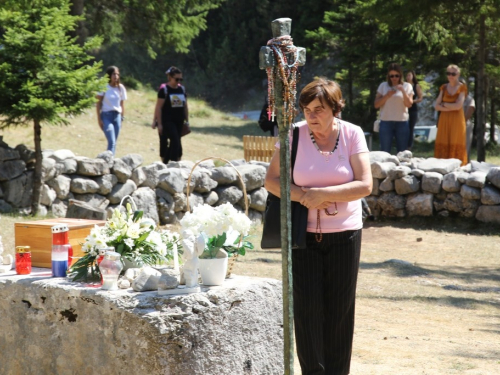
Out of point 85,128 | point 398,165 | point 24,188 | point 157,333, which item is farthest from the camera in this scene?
point 85,128

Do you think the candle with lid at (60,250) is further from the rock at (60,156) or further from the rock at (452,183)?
the rock at (452,183)

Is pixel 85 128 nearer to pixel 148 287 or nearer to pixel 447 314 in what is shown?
pixel 447 314

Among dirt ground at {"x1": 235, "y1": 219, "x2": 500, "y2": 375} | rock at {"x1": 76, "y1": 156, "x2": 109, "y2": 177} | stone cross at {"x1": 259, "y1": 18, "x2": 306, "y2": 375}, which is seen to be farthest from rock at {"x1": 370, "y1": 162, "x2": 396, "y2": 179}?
stone cross at {"x1": 259, "y1": 18, "x2": 306, "y2": 375}

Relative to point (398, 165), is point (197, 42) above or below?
above

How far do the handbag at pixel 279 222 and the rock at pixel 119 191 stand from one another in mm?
6486

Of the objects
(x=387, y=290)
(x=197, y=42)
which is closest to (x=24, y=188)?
(x=387, y=290)

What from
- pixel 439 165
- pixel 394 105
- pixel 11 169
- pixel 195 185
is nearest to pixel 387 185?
pixel 439 165

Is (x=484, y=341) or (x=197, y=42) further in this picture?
(x=197, y=42)

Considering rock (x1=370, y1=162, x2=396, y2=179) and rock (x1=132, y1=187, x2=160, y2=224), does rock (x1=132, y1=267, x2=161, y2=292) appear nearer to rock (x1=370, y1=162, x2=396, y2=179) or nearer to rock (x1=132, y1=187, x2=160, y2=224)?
rock (x1=132, y1=187, x2=160, y2=224)

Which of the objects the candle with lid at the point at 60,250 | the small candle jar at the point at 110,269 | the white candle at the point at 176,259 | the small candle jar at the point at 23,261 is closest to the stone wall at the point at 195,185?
the small candle jar at the point at 23,261

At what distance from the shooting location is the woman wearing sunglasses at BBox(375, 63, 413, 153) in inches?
513

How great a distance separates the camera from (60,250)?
427 centimetres

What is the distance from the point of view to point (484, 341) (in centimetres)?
600

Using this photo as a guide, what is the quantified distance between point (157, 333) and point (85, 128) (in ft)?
48.9
